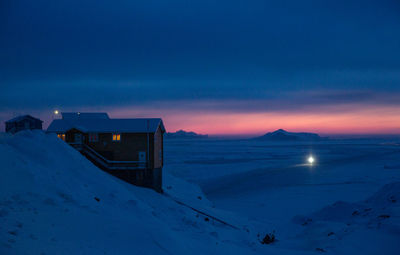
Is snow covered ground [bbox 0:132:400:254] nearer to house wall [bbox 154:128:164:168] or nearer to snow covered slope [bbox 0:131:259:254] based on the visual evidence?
snow covered slope [bbox 0:131:259:254]

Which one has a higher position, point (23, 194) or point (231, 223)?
point (23, 194)

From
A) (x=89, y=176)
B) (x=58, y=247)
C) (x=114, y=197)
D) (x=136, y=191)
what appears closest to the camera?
(x=58, y=247)

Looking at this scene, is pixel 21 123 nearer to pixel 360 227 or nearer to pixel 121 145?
pixel 121 145

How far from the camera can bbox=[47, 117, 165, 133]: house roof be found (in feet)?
94.3

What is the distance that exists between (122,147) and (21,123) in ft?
166

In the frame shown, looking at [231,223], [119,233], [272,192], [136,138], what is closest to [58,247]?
[119,233]

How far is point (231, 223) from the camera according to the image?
22625 millimetres

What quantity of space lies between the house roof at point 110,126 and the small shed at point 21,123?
42.9 metres

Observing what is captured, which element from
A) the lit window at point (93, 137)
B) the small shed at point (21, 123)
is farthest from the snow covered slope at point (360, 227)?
the small shed at point (21, 123)

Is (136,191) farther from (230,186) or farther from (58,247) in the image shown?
(230,186)

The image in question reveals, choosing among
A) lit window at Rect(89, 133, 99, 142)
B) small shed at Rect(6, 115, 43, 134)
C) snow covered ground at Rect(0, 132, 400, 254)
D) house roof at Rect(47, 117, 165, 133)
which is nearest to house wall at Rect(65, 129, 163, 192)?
lit window at Rect(89, 133, 99, 142)

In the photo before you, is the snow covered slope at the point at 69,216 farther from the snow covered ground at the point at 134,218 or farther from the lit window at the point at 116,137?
the lit window at the point at 116,137

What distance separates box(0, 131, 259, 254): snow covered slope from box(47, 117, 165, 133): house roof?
8678mm

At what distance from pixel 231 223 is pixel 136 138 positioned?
13.5m
